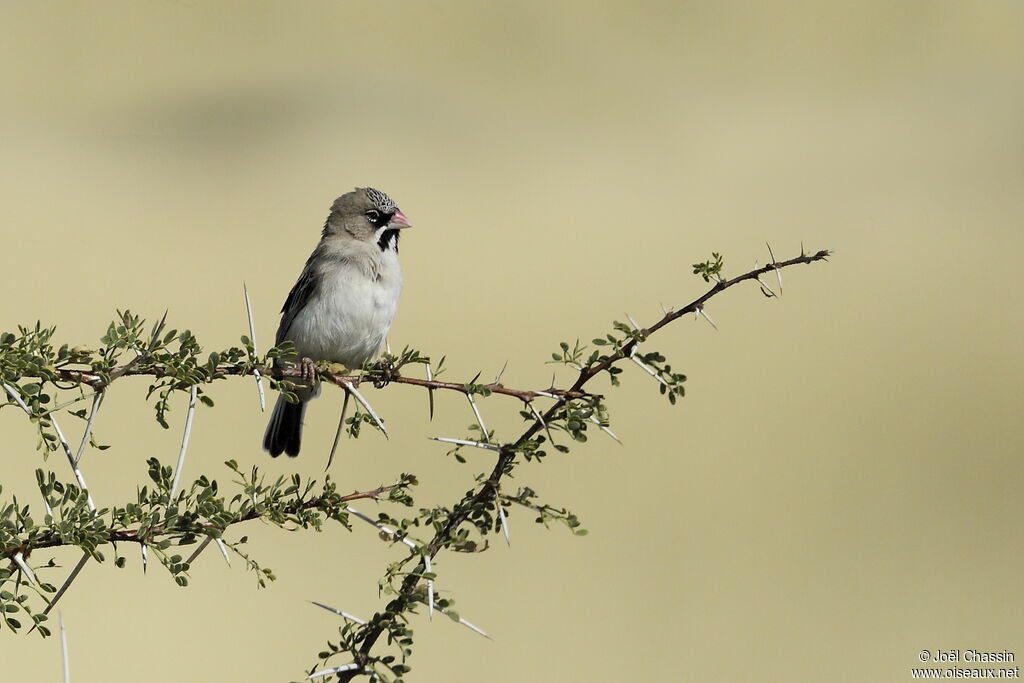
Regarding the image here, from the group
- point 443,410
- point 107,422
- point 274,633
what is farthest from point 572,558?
point 107,422

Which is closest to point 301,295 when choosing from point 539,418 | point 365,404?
point 365,404

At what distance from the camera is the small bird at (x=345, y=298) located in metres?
6.69

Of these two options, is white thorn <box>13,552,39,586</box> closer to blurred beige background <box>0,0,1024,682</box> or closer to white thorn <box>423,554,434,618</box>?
white thorn <box>423,554,434,618</box>

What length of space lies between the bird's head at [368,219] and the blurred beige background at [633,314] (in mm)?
4694

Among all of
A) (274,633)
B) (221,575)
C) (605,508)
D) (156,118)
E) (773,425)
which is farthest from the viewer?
(156,118)

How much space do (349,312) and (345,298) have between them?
79 mm

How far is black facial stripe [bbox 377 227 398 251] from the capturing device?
723 centimetres

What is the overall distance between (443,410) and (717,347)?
495 centimetres

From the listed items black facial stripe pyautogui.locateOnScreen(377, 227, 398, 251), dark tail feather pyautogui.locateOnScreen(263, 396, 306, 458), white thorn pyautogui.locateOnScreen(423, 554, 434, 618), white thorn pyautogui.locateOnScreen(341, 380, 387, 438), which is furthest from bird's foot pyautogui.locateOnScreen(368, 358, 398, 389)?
black facial stripe pyautogui.locateOnScreen(377, 227, 398, 251)

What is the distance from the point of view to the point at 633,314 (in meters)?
20.9

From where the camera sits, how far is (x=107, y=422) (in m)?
16.5

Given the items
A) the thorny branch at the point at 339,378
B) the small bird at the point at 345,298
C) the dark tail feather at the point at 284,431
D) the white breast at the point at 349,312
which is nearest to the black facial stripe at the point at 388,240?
the small bird at the point at 345,298

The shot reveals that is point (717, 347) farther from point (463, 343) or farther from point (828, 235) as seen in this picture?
point (828, 235)

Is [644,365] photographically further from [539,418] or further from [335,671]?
[335,671]
